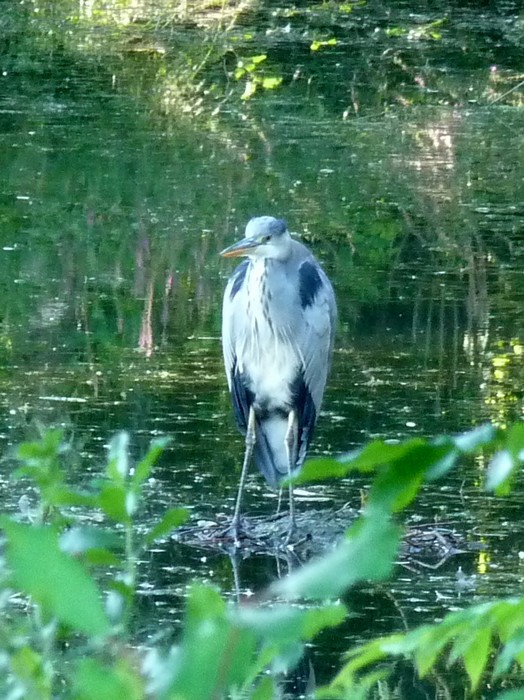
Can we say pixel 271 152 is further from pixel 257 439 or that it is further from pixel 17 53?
pixel 257 439

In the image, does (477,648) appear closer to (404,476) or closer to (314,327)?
(404,476)

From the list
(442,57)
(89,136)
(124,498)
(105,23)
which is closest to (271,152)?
(89,136)

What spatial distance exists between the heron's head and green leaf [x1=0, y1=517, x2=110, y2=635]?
4.34 m

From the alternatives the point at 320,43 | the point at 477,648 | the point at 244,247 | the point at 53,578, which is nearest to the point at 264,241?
the point at 244,247

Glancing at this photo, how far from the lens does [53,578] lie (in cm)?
87

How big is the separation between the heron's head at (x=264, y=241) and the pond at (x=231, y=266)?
79cm

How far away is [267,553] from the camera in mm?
4953

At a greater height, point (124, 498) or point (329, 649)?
point (124, 498)

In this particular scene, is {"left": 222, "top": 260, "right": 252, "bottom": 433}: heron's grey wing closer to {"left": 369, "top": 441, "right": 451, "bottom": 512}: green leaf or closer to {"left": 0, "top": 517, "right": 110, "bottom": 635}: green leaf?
{"left": 369, "top": 441, "right": 451, "bottom": 512}: green leaf

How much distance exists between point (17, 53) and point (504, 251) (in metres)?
7.46

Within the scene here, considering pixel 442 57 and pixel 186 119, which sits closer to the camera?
pixel 186 119

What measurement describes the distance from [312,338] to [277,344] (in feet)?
0.39

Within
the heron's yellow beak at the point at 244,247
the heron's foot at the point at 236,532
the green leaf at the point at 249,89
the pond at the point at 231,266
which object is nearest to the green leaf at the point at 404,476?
the pond at the point at 231,266

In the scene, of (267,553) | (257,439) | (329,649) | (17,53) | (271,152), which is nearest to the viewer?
(329,649)
